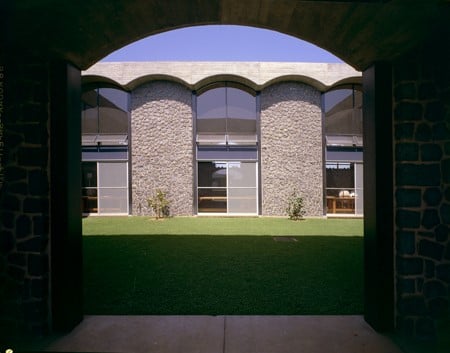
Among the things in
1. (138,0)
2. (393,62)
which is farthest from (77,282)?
(393,62)

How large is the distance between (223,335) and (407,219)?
97.3 inches

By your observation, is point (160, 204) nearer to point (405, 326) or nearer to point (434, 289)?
point (405, 326)

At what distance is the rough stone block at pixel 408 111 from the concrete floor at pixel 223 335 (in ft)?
8.18

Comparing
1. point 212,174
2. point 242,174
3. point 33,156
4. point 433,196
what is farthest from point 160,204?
point 433,196

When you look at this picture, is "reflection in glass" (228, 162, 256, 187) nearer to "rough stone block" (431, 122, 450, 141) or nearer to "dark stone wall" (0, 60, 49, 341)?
"rough stone block" (431, 122, 450, 141)

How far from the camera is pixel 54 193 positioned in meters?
2.73

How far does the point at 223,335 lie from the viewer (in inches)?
105

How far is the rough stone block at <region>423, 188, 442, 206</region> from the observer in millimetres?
2641

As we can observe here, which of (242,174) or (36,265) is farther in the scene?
(242,174)

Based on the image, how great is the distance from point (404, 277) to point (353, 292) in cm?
117

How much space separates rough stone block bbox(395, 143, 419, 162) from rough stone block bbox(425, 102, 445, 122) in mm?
337

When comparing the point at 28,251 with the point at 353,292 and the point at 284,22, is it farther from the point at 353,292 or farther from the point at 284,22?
the point at 353,292

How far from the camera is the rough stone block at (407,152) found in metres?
2.68

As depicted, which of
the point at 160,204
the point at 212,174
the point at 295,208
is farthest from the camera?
the point at 212,174
